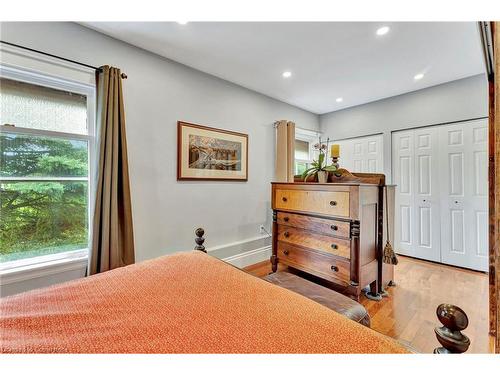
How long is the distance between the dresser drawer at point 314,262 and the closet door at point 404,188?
205 cm

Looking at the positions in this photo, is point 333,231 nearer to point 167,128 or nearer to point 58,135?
point 167,128

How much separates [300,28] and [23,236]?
9.35 ft

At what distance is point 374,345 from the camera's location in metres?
0.65

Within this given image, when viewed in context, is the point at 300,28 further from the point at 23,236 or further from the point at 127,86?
the point at 23,236

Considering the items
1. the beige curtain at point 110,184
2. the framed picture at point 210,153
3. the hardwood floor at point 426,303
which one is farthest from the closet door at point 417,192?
the beige curtain at point 110,184

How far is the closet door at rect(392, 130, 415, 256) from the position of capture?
11.3 ft

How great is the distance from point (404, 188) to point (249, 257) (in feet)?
8.47

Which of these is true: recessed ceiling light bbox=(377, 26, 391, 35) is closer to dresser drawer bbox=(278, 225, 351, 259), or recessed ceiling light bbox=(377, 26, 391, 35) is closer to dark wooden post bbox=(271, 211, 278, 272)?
dresser drawer bbox=(278, 225, 351, 259)

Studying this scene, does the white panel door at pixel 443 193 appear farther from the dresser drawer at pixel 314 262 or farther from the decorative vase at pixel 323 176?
the dresser drawer at pixel 314 262

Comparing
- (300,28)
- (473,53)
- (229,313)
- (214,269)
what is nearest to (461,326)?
(229,313)

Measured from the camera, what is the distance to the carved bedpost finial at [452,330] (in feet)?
2.05

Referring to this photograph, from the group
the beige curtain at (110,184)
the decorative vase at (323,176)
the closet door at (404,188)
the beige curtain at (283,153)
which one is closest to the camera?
the beige curtain at (110,184)

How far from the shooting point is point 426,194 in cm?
329

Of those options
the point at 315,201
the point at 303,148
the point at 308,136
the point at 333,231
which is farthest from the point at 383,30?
the point at 303,148
